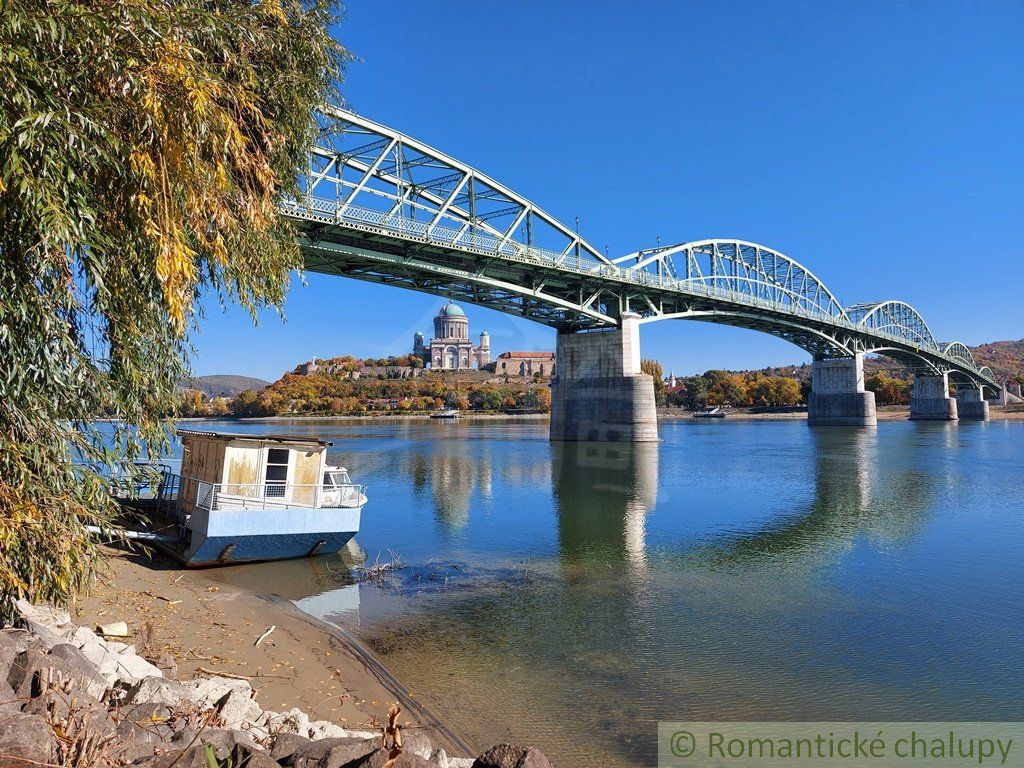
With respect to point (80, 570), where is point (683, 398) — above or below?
above

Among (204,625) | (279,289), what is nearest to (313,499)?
(204,625)

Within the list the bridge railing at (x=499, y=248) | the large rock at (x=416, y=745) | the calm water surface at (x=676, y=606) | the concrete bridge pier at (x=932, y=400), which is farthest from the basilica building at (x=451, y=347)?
the large rock at (x=416, y=745)

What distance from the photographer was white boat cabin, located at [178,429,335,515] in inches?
486

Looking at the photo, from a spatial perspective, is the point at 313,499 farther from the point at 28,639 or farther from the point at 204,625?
the point at 28,639

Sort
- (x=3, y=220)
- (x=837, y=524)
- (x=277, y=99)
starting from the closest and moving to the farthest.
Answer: (x=3, y=220)
(x=277, y=99)
(x=837, y=524)

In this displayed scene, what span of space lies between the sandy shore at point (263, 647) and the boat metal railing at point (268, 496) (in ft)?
5.96

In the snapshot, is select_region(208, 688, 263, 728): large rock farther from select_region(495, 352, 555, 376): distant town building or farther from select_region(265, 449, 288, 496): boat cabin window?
select_region(495, 352, 555, 376): distant town building

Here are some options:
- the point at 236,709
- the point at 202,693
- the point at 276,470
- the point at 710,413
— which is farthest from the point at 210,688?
the point at 710,413

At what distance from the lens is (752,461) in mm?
36344

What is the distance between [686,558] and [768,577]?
1957 millimetres

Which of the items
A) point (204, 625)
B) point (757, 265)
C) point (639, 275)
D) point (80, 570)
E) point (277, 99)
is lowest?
point (204, 625)

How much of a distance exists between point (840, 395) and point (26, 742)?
8632cm

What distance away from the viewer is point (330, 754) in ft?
12.9

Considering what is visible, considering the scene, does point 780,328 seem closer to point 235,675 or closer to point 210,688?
point 235,675
